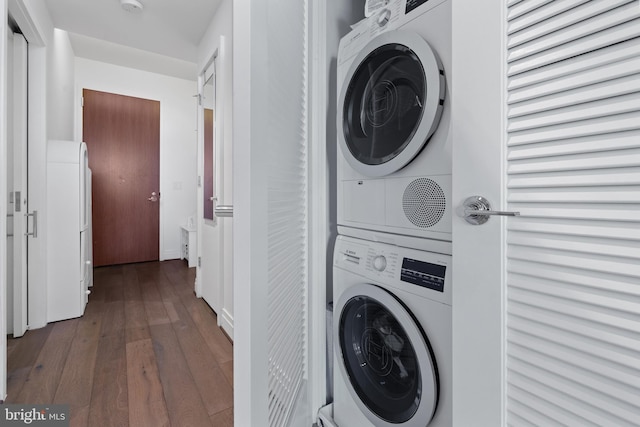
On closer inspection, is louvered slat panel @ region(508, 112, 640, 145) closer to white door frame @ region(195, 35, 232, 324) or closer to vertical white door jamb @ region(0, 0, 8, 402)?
white door frame @ region(195, 35, 232, 324)

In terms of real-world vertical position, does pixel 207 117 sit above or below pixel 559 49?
above

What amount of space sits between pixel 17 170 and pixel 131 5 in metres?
1.46

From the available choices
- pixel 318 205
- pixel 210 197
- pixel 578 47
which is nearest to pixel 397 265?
pixel 318 205

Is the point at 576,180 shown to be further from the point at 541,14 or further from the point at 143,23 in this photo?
the point at 143,23

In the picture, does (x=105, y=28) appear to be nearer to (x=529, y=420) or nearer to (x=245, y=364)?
(x=245, y=364)

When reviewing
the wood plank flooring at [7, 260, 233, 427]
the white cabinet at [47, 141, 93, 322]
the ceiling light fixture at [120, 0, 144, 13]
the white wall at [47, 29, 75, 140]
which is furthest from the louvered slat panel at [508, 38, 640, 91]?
the white wall at [47, 29, 75, 140]

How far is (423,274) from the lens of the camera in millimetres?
867

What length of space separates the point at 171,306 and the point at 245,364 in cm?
221

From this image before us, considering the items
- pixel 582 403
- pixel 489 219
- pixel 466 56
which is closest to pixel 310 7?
pixel 466 56

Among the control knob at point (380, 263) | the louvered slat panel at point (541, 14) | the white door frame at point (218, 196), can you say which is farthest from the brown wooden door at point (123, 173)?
the louvered slat panel at point (541, 14)

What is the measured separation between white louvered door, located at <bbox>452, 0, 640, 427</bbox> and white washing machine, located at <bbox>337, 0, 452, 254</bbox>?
11 cm

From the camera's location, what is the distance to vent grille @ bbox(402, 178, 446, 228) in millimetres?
845

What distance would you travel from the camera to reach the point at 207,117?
2.67 m

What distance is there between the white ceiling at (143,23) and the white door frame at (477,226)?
2255 mm
